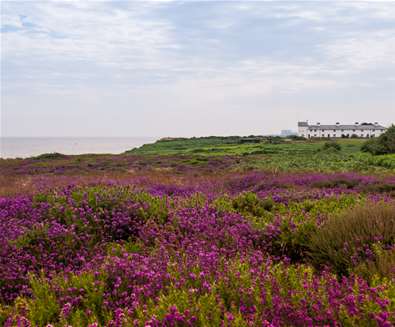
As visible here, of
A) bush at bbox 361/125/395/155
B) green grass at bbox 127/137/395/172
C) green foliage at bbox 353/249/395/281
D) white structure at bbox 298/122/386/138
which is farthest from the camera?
white structure at bbox 298/122/386/138

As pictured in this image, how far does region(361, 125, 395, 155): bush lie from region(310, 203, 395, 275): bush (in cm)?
4063

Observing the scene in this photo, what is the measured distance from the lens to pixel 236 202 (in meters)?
8.57

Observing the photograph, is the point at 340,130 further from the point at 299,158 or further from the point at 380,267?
the point at 380,267

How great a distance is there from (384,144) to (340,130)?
131609mm

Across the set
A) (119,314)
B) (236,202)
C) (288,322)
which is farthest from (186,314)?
(236,202)

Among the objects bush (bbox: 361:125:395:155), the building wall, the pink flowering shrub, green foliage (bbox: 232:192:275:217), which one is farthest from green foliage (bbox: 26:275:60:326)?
the building wall

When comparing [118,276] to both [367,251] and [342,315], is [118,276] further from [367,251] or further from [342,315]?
[367,251]

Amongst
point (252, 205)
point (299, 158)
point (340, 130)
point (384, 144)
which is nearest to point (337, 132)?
point (340, 130)

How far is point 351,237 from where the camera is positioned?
4.89 m

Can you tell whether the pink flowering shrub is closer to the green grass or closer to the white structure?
the green grass

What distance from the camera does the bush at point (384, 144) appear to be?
4222 cm

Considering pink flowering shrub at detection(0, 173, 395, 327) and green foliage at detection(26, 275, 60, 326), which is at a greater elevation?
pink flowering shrub at detection(0, 173, 395, 327)

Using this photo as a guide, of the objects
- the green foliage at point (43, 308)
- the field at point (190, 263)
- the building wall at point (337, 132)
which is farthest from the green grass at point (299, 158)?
the building wall at point (337, 132)

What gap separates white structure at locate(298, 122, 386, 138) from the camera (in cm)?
16375
